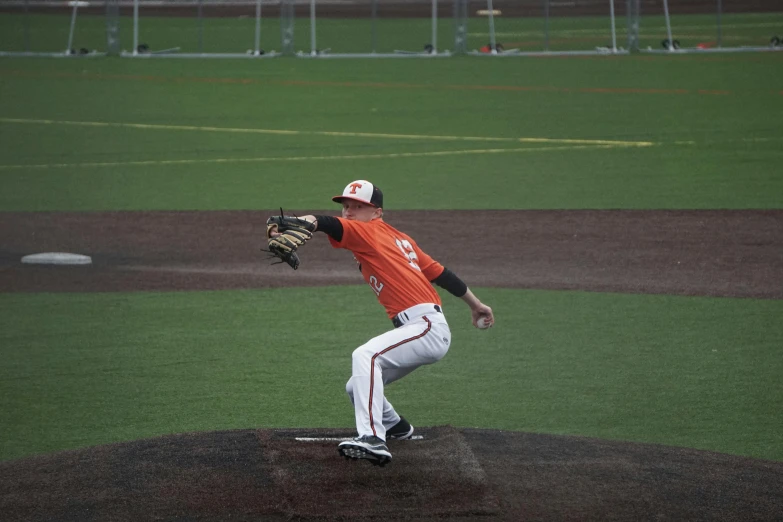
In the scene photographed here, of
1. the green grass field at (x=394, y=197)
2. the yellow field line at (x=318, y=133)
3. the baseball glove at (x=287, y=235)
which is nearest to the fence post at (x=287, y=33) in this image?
the green grass field at (x=394, y=197)

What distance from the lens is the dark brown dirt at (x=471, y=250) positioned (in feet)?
40.6

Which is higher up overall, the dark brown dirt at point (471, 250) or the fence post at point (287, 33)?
the fence post at point (287, 33)

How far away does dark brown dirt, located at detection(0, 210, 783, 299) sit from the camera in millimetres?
12375

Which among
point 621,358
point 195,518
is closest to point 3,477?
point 195,518

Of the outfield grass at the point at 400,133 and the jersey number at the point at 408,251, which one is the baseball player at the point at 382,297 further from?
the outfield grass at the point at 400,133

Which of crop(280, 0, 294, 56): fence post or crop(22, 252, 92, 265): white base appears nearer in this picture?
crop(22, 252, 92, 265): white base

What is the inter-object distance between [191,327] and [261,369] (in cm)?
156

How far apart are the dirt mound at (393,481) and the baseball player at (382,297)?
0.32 m

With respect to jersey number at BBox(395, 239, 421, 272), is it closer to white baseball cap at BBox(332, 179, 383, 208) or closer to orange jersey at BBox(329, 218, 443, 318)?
orange jersey at BBox(329, 218, 443, 318)

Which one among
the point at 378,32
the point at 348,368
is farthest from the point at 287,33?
the point at 348,368

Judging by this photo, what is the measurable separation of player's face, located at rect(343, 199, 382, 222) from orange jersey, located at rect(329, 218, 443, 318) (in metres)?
0.07

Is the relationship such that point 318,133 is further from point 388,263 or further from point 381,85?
point 388,263

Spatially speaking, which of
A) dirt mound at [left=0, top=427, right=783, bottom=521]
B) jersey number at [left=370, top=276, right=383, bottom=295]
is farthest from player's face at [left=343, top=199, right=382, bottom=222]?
dirt mound at [left=0, top=427, right=783, bottom=521]

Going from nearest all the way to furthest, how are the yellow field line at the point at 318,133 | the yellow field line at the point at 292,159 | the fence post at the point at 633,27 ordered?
the yellow field line at the point at 292,159 → the yellow field line at the point at 318,133 → the fence post at the point at 633,27
